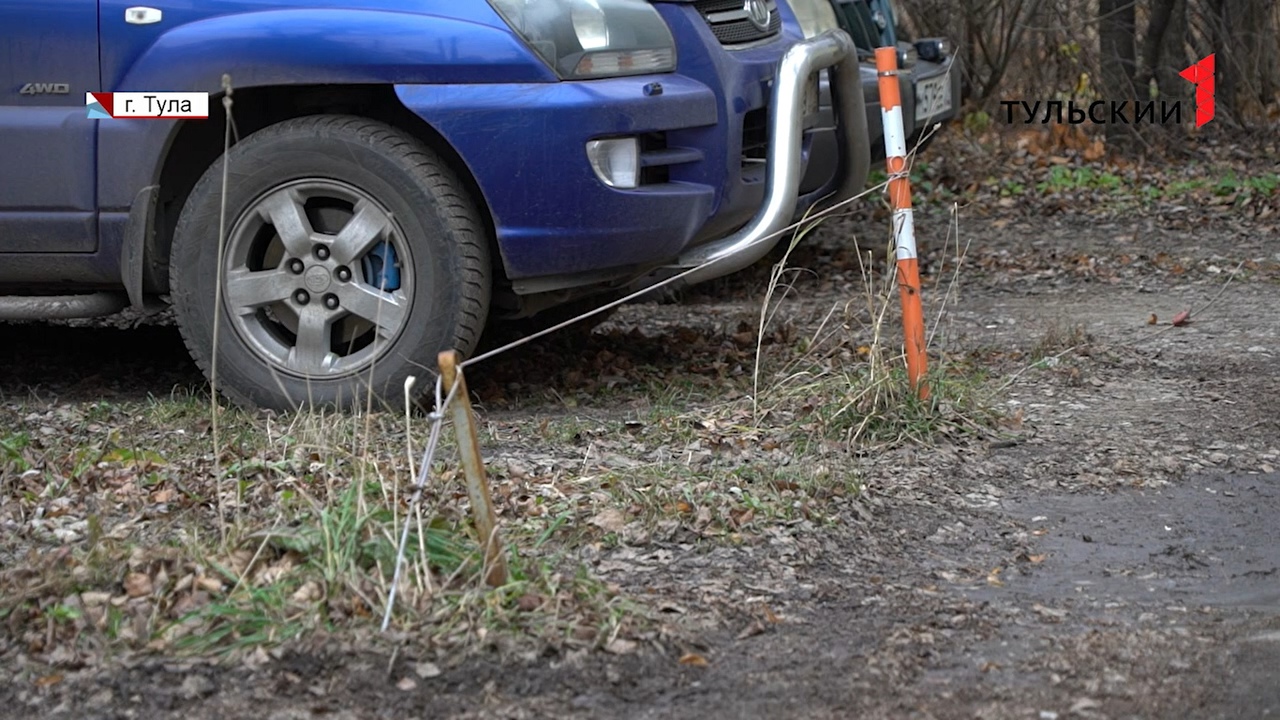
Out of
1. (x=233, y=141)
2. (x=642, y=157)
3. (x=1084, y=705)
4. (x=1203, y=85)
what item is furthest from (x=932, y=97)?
(x=1084, y=705)

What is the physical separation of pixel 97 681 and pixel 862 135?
130 inches

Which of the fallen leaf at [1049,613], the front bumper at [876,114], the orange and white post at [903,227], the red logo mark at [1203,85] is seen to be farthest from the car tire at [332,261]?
the red logo mark at [1203,85]

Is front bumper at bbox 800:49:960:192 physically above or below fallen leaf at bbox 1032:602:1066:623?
above

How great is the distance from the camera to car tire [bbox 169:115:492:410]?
4.79 meters

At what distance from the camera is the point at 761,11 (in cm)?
539

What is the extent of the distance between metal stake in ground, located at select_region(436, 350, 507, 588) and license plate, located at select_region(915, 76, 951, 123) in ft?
15.9

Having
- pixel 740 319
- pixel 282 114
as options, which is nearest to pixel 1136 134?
pixel 740 319

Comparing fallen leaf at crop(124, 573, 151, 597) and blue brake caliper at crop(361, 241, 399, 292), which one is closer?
fallen leaf at crop(124, 573, 151, 597)

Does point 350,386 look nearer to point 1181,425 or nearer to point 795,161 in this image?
point 795,161

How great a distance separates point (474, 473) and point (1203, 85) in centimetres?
968

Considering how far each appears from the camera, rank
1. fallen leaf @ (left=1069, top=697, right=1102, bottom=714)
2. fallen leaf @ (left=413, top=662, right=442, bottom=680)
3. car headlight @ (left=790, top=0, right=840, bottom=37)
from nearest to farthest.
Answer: fallen leaf @ (left=1069, top=697, right=1102, bottom=714), fallen leaf @ (left=413, top=662, right=442, bottom=680), car headlight @ (left=790, top=0, right=840, bottom=37)

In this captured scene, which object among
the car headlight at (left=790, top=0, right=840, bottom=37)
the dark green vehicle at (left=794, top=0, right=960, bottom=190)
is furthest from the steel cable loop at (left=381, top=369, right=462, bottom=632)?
the dark green vehicle at (left=794, top=0, right=960, bottom=190)

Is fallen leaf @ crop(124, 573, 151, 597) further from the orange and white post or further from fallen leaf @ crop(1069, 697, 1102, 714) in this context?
the orange and white post

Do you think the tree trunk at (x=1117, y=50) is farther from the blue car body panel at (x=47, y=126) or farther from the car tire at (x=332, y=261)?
the blue car body panel at (x=47, y=126)
